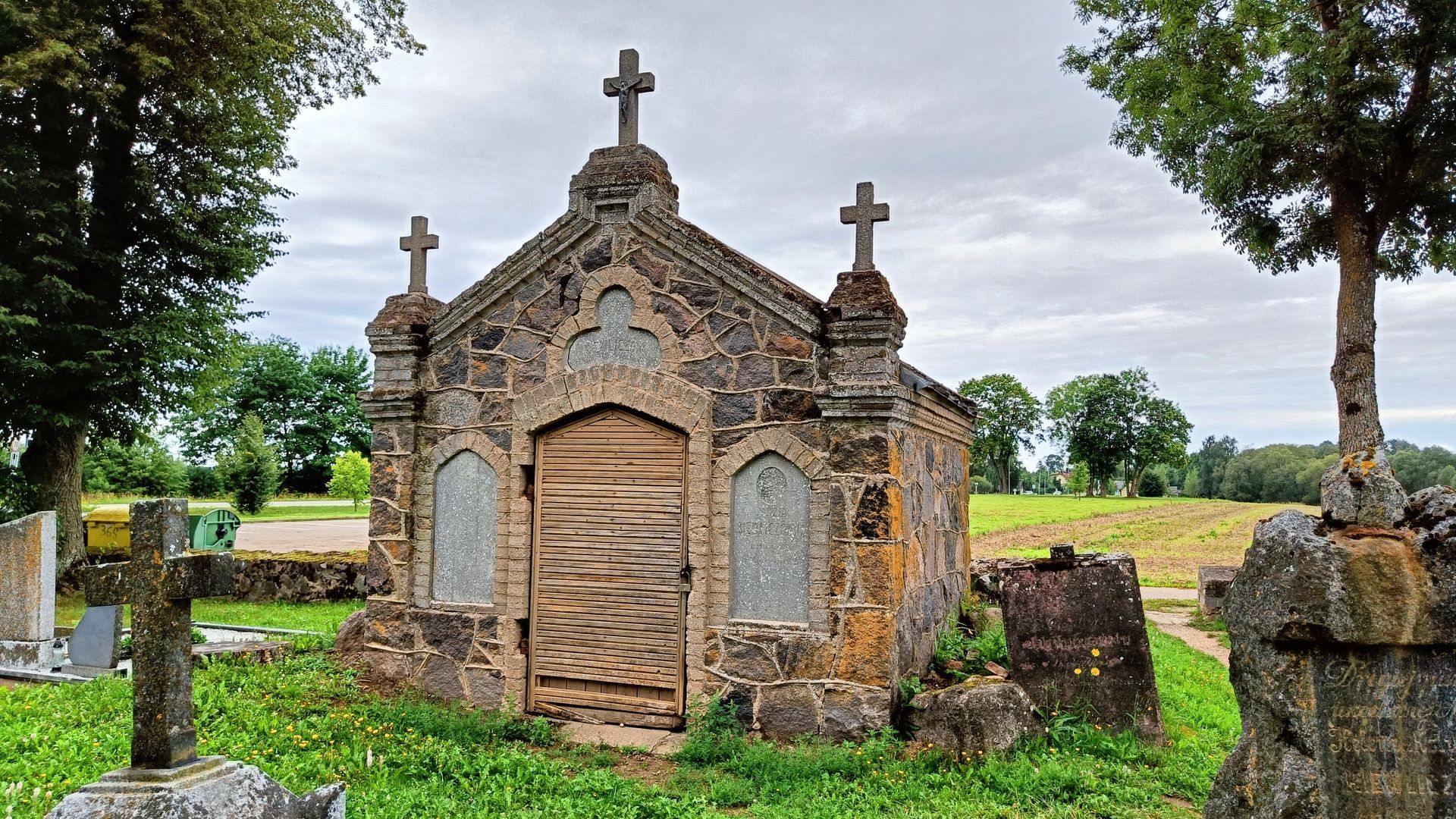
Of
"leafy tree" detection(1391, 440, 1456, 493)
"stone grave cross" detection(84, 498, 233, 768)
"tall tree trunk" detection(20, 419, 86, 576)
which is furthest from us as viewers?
"leafy tree" detection(1391, 440, 1456, 493)

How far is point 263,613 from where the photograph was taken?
553 inches

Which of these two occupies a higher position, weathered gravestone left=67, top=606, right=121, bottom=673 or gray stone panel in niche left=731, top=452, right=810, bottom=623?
gray stone panel in niche left=731, top=452, right=810, bottom=623

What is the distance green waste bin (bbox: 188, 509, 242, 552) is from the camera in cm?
1689

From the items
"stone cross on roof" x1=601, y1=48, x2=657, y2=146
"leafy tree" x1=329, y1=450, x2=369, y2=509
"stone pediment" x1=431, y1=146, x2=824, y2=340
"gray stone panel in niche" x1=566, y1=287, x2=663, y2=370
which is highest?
"stone cross on roof" x1=601, y1=48, x2=657, y2=146

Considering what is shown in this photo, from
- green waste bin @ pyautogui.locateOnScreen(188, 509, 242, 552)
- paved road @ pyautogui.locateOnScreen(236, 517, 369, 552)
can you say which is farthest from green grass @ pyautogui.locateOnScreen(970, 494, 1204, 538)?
green waste bin @ pyautogui.locateOnScreen(188, 509, 242, 552)

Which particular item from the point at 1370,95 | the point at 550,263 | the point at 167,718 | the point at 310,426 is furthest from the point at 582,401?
the point at 310,426

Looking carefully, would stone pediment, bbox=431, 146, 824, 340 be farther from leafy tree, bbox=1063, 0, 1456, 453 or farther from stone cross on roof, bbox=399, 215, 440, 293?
leafy tree, bbox=1063, 0, 1456, 453

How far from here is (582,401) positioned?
787 centimetres

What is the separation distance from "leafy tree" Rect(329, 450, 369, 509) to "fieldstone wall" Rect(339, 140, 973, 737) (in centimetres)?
3233

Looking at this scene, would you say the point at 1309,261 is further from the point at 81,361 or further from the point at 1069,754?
the point at 81,361

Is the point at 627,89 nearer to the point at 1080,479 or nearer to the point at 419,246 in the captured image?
the point at 419,246

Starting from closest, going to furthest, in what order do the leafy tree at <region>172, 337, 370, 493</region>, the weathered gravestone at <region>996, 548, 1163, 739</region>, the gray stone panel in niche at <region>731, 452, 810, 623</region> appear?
the weathered gravestone at <region>996, 548, 1163, 739</region>
the gray stone panel in niche at <region>731, 452, 810, 623</region>
the leafy tree at <region>172, 337, 370, 493</region>

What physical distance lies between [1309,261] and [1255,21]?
4.06 meters

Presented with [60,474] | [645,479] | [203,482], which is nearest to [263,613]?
[60,474]
